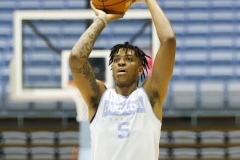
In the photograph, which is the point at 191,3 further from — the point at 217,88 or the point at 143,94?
the point at 143,94

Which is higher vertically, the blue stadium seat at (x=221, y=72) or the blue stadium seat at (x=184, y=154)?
the blue stadium seat at (x=221, y=72)

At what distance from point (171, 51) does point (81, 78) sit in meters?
0.40

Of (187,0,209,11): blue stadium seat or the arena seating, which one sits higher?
(187,0,209,11): blue stadium seat

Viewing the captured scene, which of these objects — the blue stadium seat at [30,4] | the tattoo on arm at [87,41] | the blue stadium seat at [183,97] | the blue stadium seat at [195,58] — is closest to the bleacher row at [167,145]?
the blue stadium seat at [183,97]

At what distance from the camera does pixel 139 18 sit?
5.98 m

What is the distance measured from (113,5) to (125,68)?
327 mm

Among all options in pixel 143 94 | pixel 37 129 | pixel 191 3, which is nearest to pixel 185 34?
pixel 191 3

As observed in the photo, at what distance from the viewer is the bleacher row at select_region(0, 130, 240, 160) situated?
25.5 ft

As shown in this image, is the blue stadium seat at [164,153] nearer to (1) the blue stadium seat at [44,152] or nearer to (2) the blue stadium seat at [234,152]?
(2) the blue stadium seat at [234,152]

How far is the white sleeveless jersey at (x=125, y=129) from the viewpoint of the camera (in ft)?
8.03

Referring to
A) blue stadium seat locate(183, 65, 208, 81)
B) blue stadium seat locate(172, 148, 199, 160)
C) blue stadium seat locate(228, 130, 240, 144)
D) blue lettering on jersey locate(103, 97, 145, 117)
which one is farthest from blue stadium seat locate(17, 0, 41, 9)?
blue lettering on jersey locate(103, 97, 145, 117)

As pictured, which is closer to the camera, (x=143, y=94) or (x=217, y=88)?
(x=143, y=94)

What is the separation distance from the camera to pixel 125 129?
246cm

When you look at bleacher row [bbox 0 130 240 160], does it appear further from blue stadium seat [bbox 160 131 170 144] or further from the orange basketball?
the orange basketball
